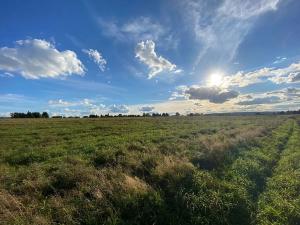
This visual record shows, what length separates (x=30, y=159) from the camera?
16.2m

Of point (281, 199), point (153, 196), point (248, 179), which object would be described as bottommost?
point (281, 199)

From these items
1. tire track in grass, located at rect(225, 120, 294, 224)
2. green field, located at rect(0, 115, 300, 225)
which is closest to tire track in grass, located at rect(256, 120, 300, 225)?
green field, located at rect(0, 115, 300, 225)

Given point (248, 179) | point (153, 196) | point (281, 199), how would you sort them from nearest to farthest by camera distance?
point (153, 196)
point (281, 199)
point (248, 179)

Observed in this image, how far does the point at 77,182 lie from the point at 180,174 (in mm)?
3697

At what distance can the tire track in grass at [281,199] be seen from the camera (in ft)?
26.3

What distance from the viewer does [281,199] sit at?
9320mm

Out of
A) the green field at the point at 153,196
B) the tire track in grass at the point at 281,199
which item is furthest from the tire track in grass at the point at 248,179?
the tire track in grass at the point at 281,199

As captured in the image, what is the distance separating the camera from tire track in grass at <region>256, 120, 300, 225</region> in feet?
26.3

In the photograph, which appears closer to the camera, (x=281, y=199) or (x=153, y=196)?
(x=153, y=196)

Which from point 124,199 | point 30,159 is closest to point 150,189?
point 124,199

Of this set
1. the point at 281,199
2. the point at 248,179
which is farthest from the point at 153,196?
the point at 248,179

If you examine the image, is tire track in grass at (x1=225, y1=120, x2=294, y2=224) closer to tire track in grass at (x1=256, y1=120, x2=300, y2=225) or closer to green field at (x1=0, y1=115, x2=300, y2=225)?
green field at (x1=0, y1=115, x2=300, y2=225)

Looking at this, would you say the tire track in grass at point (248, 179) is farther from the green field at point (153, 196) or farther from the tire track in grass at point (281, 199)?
the tire track in grass at point (281, 199)

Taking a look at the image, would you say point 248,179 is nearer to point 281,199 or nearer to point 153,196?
point 281,199
